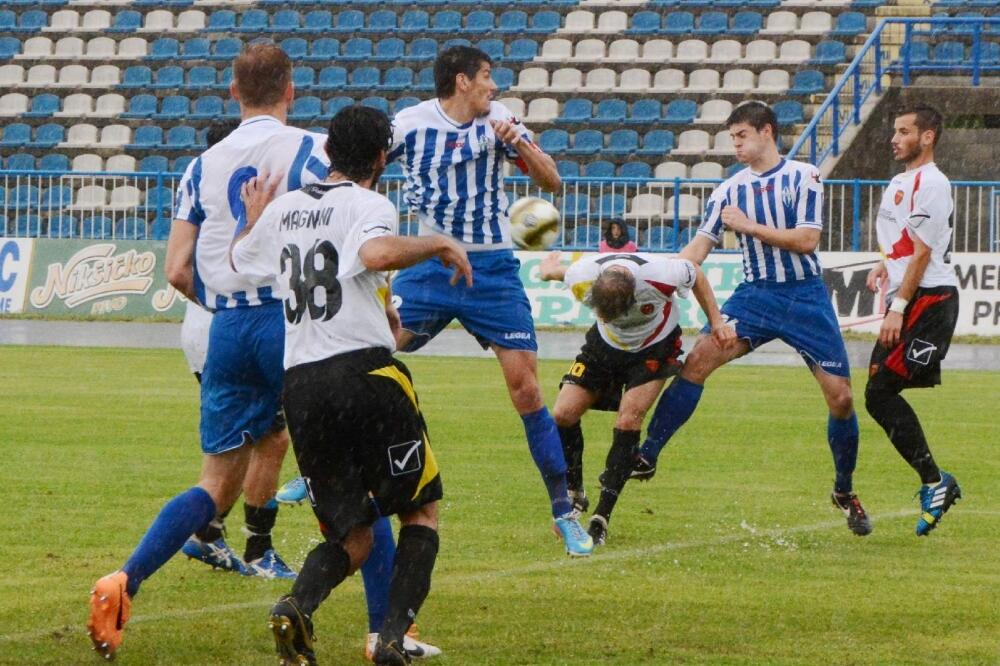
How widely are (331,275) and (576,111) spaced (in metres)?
24.1

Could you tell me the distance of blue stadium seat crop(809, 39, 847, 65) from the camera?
28312 mm

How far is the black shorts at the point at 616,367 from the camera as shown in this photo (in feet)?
27.6

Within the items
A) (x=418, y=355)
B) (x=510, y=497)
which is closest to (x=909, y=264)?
(x=510, y=497)

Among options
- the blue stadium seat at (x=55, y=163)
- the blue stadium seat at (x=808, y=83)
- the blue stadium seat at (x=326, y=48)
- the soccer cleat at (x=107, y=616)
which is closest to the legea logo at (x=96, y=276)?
the blue stadium seat at (x=55, y=163)

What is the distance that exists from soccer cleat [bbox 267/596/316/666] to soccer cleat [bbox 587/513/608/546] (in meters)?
3.18

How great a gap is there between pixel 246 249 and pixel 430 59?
25.1m

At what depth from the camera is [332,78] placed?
30.6 metres

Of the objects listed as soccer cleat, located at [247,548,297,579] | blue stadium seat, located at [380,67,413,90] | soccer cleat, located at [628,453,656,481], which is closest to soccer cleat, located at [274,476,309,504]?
soccer cleat, located at [247,548,297,579]

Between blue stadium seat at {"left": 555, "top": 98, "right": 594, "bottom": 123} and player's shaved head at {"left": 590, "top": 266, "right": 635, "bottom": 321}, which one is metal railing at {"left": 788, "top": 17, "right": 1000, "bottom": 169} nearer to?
blue stadium seat at {"left": 555, "top": 98, "right": 594, "bottom": 123}

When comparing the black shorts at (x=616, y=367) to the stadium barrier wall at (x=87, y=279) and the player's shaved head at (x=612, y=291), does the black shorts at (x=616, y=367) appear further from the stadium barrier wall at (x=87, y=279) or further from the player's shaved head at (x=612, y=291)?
the stadium barrier wall at (x=87, y=279)

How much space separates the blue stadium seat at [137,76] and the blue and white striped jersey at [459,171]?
24.9 meters

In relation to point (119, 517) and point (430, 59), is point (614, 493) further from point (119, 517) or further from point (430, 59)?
point (430, 59)

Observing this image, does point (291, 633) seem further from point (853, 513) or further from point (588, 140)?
point (588, 140)

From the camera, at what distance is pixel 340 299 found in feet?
16.9
